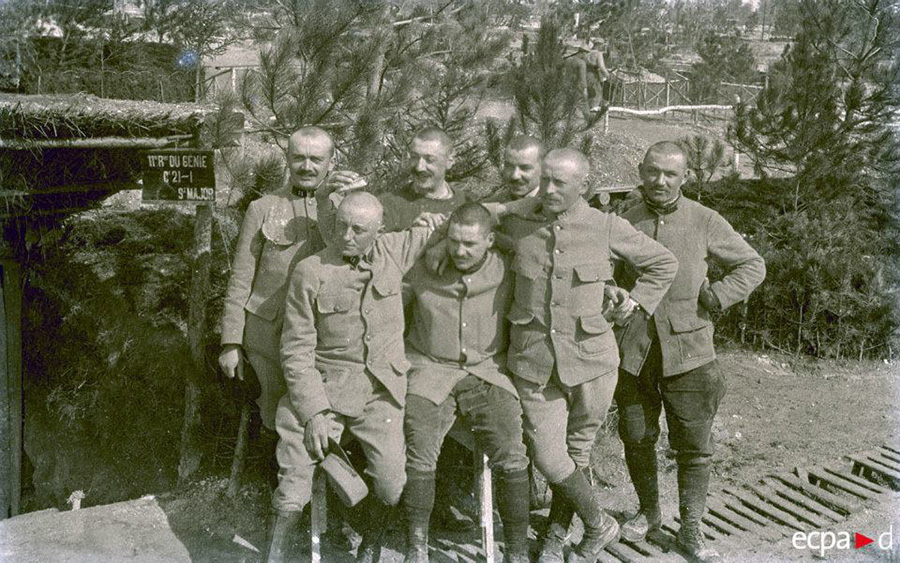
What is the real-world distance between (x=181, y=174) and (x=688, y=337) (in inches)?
115

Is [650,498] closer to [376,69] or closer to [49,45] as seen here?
[376,69]

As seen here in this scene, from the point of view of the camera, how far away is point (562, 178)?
12.7 feet

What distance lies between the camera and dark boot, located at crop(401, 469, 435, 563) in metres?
3.72

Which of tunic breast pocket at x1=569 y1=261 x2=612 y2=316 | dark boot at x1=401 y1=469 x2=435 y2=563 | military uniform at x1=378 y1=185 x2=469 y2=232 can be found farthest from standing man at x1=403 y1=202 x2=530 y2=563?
military uniform at x1=378 y1=185 x2=469 y2=232

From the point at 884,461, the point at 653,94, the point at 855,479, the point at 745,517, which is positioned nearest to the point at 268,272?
the point at 745,517

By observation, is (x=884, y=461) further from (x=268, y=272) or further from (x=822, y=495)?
(x=268, y=272)

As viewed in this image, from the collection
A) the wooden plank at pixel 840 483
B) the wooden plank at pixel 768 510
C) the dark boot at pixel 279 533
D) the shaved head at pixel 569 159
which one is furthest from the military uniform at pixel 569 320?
the wooden plank at pixel 840 483

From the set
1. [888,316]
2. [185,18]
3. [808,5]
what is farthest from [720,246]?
[185,18]

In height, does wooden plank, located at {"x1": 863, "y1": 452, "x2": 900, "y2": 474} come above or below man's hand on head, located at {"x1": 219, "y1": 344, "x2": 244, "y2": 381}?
below

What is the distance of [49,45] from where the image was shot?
1109 centimetres

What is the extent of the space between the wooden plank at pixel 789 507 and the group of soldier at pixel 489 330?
3.45 feet

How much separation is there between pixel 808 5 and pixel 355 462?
8031 millimetres

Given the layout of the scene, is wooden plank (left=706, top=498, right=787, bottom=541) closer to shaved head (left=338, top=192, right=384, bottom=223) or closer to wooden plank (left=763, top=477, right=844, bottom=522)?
wooden plank (left=763, top=477, right=844, bottom=522)

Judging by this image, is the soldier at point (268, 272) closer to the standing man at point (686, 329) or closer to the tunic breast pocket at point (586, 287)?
the tunic breast pocket at point (586, 287)
